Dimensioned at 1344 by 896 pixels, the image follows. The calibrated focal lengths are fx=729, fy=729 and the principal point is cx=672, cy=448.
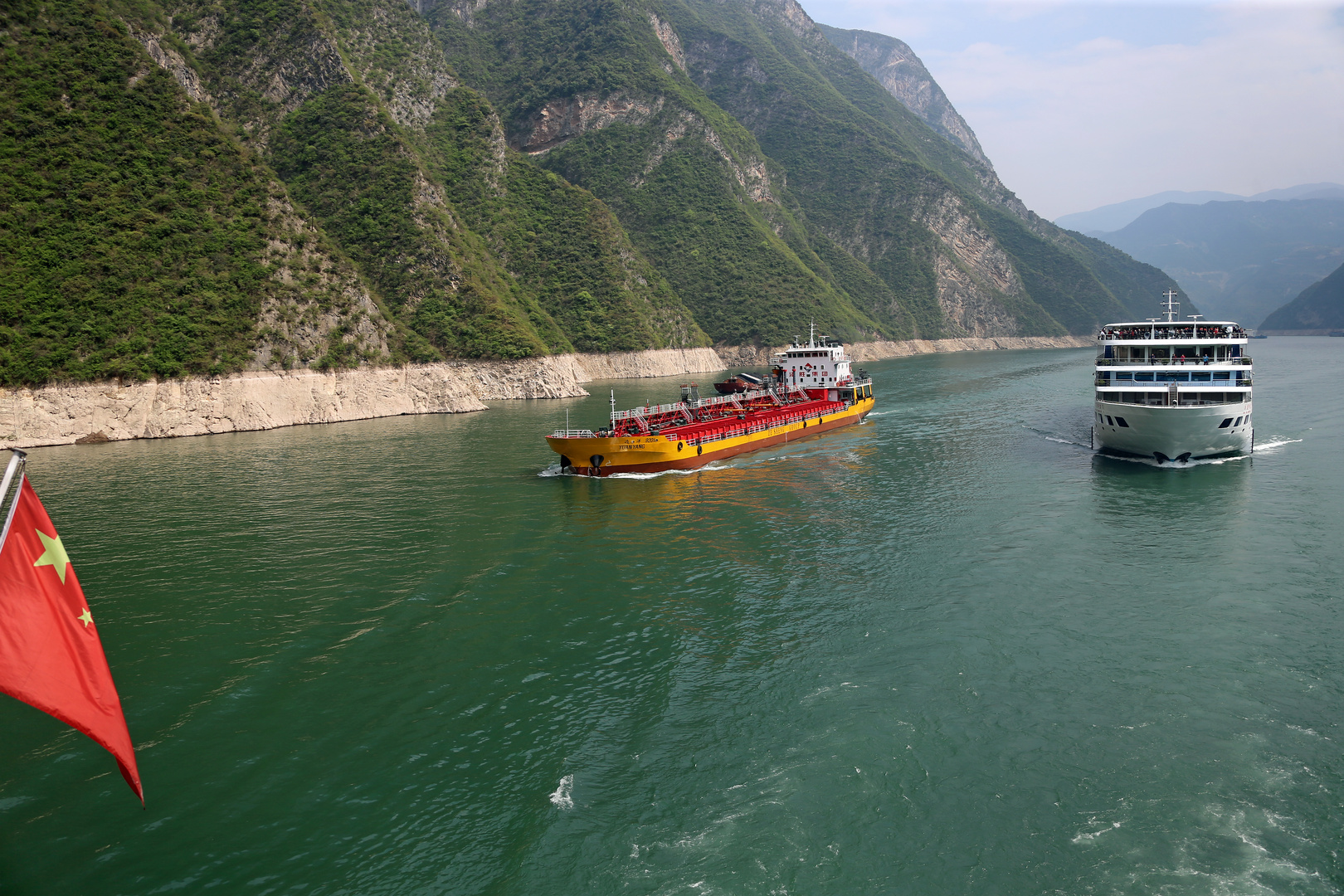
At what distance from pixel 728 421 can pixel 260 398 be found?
54103 millimetres

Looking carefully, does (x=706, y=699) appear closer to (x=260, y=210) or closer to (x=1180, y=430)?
(x=1180, y=430)

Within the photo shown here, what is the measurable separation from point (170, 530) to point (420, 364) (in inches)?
2426

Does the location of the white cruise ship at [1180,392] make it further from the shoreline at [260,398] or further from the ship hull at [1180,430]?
the shoreline at [260,398]

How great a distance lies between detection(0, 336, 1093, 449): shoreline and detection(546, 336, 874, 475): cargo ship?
35.2 meters

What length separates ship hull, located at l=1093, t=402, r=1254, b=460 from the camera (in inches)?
2080

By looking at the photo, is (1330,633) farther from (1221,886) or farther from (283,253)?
(283,253)

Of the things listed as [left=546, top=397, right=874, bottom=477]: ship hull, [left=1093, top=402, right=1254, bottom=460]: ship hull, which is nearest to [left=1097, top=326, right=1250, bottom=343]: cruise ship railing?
[left=1093, top=402, right=1254, bottom=460]: ship hull

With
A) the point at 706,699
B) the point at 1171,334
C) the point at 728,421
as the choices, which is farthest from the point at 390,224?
the point at 706,699

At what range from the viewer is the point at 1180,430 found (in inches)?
2108

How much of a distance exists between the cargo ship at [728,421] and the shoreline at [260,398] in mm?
35193

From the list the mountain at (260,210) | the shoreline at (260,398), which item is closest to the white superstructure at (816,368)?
the shoreline at (260,398)

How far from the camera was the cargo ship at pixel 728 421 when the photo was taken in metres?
58.6

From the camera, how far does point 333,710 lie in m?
22.2

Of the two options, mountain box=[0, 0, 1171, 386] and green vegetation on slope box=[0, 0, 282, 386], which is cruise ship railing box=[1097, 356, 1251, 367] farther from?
green vegetation on slope box=[0, 0, 282, 386]
